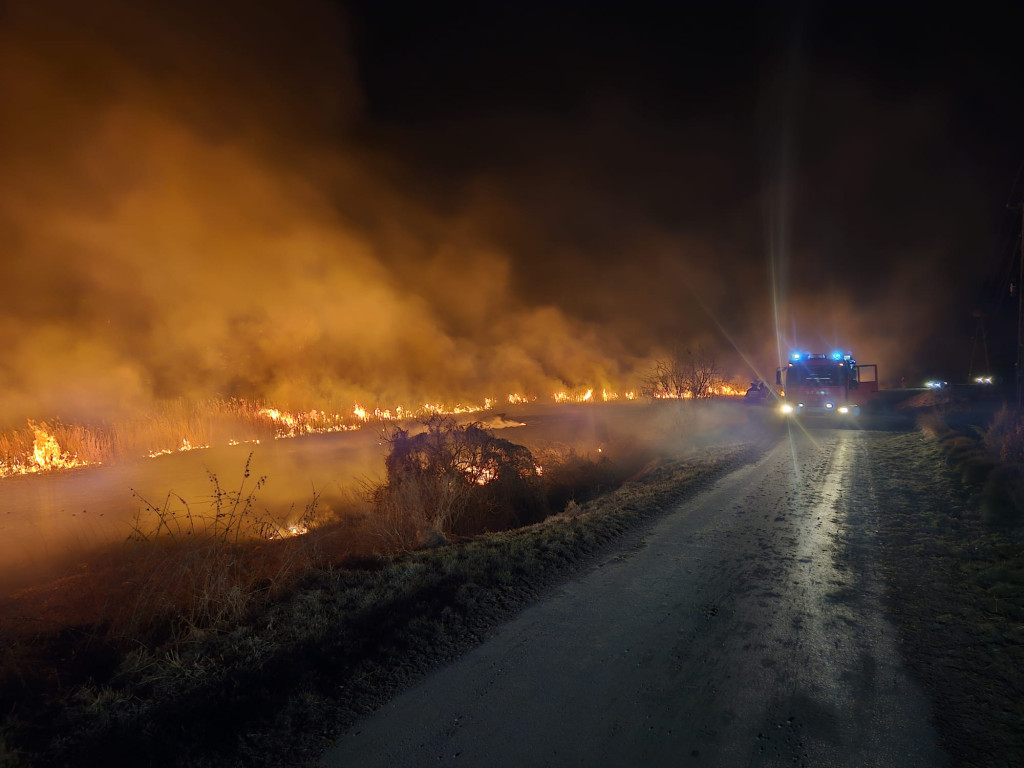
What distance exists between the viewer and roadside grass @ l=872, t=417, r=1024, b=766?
3627 millimetres

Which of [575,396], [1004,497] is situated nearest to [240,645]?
[1004,497]

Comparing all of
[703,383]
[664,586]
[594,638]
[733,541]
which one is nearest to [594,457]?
[703,383]

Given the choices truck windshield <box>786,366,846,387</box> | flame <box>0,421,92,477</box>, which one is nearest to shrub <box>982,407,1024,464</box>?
truck windshield <box>786,366,846,387</box>

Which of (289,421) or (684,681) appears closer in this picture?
(684,681)

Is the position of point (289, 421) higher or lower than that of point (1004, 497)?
higher

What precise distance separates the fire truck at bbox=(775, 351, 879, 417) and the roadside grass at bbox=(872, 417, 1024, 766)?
39.1 ft

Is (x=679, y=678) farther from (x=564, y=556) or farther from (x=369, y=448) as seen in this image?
(x=369, y=448)

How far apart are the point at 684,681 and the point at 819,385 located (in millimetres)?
23523

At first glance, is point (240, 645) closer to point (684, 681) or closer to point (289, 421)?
point (684, 681)

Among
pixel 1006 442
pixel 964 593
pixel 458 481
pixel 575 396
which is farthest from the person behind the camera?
pixel 575 396

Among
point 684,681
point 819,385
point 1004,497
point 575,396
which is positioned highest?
point 575,396

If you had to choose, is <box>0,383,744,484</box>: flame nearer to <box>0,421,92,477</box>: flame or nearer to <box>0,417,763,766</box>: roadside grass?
<box>0,421,92,477</box>: flame

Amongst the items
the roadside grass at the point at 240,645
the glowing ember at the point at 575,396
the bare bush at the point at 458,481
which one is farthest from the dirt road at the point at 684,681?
the glowing ember at the point at 575,396

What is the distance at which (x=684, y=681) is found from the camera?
422cm
